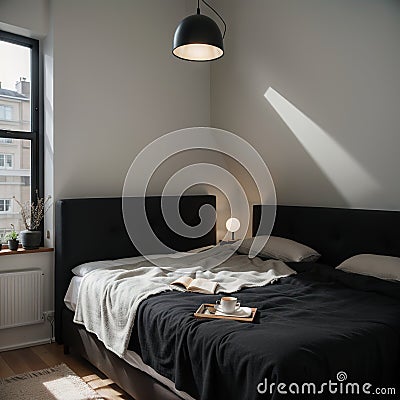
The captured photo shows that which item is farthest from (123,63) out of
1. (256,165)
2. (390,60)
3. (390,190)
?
(390,190)

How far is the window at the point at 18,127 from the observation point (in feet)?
11.5

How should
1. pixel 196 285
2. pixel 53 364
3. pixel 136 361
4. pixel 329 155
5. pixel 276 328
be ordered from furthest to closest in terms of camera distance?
1. pixel 329 155
2. pixel 53 364
3. pixel 196 285
4. pixel 136 361
5. pixel 276 328

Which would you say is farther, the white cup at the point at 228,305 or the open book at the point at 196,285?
the open book at the point at 196,285

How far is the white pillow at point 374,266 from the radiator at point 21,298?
217 cm

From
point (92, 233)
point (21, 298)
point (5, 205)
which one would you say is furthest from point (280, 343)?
point (5, 205)

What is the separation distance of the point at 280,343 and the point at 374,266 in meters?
1.24

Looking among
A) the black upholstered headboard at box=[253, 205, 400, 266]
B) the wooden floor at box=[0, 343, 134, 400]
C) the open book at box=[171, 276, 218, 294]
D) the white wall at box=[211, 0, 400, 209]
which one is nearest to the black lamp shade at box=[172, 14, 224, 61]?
the white wall at box=[211, 0, 400, 209]

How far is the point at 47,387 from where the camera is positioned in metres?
2.76

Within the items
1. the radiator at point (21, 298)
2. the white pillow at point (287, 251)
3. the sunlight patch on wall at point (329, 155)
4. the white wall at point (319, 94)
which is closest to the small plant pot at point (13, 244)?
the radiator at point (21, 298)

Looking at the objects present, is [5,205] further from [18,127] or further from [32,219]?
[18,127]

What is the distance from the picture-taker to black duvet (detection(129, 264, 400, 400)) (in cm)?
161

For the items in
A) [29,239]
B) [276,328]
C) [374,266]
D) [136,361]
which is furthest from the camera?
[29,239]

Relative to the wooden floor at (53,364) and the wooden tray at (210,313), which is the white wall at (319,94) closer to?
the wooden tray at (210,313)

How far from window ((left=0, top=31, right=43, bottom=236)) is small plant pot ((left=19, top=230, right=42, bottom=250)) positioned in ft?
0.59
